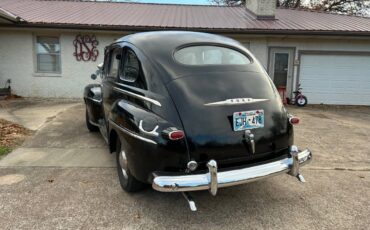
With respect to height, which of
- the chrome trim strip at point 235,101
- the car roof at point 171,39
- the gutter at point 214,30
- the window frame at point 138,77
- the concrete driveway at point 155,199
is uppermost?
the gutter at point 214,30

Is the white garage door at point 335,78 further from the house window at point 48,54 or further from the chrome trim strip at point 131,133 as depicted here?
the chrome trim strip at point 131,133

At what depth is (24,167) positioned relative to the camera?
4.84m

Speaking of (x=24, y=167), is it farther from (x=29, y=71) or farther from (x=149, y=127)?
(x=29, y=71)

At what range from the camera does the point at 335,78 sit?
42.5 ft

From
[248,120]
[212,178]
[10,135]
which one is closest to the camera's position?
[212,178]

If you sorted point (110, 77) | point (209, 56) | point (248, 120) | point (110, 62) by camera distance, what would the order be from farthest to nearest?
point (110, 62) < point (110, 77) < point (209, 56) < point (248, 120)

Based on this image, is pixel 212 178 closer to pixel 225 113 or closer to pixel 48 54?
pixel 225 113

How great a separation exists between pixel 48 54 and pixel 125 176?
397 inches

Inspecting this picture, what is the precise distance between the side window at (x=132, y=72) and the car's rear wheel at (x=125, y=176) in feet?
2.57

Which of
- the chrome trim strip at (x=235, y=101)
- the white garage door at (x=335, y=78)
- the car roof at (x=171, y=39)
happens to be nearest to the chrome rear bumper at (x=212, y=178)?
the chrome trim strip at (x=235, y=101)

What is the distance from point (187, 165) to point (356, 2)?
1188 inches

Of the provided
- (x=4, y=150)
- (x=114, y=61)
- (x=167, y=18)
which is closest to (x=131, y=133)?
(x=114, y=61)

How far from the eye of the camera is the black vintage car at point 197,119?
10.3 feet

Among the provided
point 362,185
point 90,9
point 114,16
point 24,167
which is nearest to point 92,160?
point 24,167
